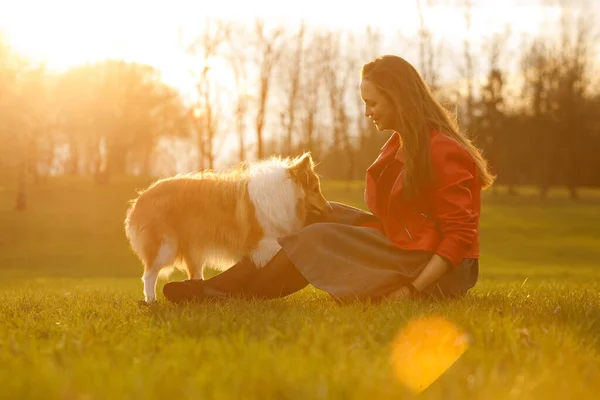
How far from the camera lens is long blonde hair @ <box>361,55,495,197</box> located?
4965 millimetres

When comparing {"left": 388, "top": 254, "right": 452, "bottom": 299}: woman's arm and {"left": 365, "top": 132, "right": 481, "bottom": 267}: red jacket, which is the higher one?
{"left": 365, "top": 132, "right": 481, "bottom": 267}: red jacket

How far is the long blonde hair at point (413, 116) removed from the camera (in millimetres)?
4965

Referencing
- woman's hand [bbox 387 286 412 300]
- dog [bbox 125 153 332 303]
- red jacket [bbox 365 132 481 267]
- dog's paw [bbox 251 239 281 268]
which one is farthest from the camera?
dog [bbox 125 153 332 303]

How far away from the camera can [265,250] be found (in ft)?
20.4

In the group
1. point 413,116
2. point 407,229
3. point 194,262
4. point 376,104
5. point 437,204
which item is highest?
point 376,104

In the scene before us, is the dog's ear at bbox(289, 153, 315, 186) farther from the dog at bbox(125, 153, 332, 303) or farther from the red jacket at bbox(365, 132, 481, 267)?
the red jacket at bbox(365, 132, 481, 267)

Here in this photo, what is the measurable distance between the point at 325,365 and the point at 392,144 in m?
2.88

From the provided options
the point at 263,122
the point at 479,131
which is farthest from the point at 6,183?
the point at 479,131

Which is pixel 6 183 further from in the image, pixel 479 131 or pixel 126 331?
pixel 126 331

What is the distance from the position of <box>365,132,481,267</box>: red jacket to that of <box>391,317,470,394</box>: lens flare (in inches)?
40.7

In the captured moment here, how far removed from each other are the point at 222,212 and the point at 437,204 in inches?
89.3

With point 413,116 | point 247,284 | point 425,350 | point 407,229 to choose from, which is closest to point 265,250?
point 247,284

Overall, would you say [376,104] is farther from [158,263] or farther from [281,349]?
[158,263]

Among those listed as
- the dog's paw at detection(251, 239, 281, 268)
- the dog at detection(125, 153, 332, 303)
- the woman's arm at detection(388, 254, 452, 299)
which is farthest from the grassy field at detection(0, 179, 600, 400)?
the dog at detection(125, 153, 332, 303)
